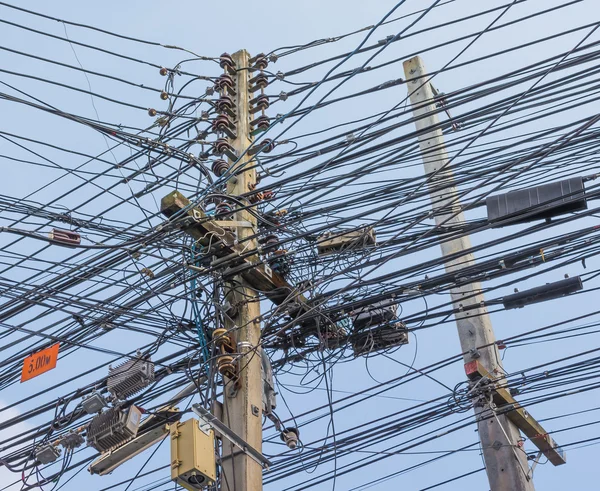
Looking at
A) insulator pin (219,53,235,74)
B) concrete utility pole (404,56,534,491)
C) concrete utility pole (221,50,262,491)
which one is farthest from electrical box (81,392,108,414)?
insulator pin (219,53,235,74)

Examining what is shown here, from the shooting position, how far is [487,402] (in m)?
6.11

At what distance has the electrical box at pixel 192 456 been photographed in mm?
5238

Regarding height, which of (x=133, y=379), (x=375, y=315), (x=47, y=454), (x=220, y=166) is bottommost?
(x=47, y=454)

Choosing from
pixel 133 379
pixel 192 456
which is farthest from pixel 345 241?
pixel 192 456

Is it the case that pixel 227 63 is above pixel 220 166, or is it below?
above

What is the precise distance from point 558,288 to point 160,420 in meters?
3.07

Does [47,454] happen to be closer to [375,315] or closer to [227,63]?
[375,315]

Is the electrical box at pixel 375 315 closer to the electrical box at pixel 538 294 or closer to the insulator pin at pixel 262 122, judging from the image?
the electrical box at pixel 538 294

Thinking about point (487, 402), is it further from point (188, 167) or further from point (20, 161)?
point (20, 161)

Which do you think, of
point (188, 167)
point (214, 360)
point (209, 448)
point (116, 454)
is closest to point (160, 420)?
point (116, 454)

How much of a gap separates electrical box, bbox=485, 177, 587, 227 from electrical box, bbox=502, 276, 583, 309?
87 cm

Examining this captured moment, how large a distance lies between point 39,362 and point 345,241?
9.00ft

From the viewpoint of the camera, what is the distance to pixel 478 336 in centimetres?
636

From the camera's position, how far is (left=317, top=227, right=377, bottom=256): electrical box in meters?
6.54
